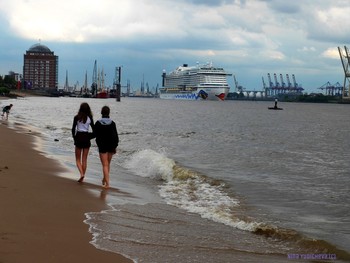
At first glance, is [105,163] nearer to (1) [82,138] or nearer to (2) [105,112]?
(1) [82,138]

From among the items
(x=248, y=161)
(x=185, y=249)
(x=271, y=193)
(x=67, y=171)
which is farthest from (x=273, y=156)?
(x=185, y=249)

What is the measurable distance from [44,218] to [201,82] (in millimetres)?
157778

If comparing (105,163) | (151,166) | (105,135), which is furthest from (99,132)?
(151,166)

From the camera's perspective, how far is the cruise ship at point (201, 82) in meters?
161

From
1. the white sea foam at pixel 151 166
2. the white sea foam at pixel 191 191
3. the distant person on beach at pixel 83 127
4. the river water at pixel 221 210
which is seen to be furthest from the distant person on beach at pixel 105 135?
the white sea foam at pixel 151 166

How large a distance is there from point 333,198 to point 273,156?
10.6 meters

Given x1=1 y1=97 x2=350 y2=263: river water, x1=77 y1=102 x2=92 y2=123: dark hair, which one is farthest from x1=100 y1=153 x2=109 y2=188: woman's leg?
x1=77 y1=102 x2=92 y2=123: dark hair

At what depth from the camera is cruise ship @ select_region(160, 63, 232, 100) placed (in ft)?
527

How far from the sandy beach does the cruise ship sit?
14948cm

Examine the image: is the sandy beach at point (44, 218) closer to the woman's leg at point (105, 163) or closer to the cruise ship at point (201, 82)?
the woman's leg at point (105, 163)

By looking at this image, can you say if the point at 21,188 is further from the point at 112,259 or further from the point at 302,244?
the point at 302,244

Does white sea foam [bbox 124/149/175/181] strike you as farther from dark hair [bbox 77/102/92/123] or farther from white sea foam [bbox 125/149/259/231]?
dark hair [bbox 77/102/92/123]

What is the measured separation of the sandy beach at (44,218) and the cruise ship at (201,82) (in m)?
149

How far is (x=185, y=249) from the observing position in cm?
625
